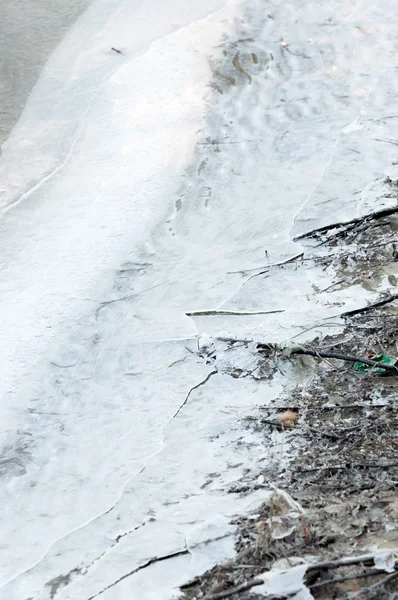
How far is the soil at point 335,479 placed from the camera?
7.29 feet

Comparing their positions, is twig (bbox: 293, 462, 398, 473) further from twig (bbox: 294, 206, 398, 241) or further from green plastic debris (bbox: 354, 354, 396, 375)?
twig (bbox: 294, 206, 398, 241)

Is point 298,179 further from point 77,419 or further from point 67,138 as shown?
point 77,419

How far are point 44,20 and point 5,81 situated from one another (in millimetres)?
1432

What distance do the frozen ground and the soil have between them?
0.12 m

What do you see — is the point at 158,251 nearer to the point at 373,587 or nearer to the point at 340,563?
the point at 340,563

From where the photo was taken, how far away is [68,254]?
4.48 meters

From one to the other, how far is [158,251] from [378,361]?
67.6 inches

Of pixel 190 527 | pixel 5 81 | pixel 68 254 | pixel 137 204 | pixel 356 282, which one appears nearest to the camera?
pixel 190 527

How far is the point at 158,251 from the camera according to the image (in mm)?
4473

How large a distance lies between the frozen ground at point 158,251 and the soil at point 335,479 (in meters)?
0.12

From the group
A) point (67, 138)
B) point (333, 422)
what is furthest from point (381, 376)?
point (67, 138)

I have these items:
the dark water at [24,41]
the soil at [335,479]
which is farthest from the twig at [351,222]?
the dark water at [24,41]

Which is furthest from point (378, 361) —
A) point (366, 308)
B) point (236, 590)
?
point (236, 590)

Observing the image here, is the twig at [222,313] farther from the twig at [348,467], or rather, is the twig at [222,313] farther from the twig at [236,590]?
the twig at [236,590]
